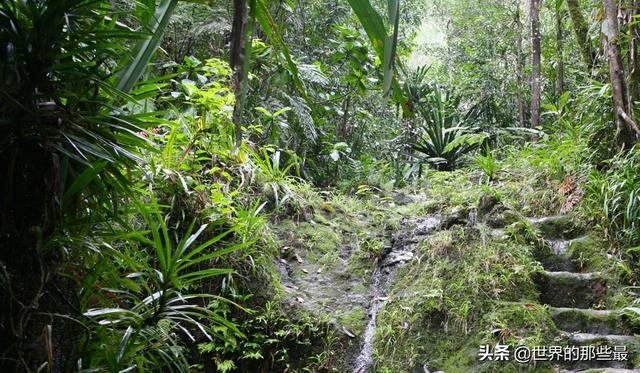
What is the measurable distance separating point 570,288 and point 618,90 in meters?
1.57

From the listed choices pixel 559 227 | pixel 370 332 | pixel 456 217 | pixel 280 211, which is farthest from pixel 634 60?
pixel 280 211

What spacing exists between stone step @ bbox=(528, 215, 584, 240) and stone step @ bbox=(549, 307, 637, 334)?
31.2 inches

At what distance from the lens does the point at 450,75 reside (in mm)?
9125

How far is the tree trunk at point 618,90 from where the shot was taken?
3646 mm

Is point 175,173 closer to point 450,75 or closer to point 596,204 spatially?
point 596,204

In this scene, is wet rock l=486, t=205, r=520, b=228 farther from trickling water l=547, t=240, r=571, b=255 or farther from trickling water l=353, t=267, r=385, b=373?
trickling water l=353, t=267, r=385, b=373

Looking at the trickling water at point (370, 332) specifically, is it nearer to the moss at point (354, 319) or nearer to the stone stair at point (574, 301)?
the moss at point (354, 319)

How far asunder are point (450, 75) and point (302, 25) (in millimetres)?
3809

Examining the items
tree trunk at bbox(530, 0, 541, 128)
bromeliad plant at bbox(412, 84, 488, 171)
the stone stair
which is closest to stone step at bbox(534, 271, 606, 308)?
the stone stair

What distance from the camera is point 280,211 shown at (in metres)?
4.26

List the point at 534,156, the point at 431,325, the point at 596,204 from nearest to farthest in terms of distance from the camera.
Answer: the point at 431,325
the point at 596,204
the point at 534,156

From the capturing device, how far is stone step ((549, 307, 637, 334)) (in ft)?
9.55

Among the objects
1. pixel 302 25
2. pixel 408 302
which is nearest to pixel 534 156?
pixel 408 302

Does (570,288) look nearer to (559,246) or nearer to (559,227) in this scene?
(559,246)
